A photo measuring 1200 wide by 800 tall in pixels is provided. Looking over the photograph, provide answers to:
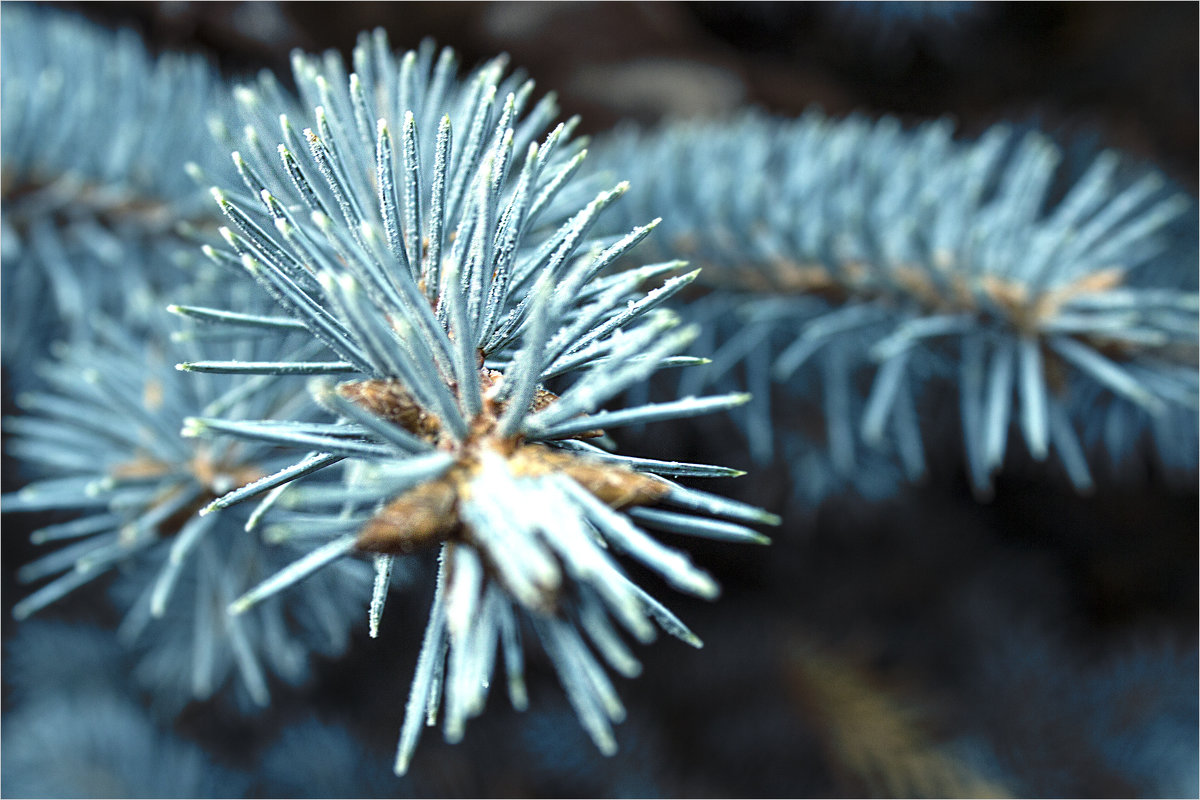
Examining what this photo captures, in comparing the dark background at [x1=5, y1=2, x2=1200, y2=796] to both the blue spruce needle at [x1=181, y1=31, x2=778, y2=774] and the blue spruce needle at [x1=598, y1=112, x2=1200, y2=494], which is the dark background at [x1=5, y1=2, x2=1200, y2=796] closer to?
the blue spruce needle at [x1=598, y1=112, x2=1200, y2=494]

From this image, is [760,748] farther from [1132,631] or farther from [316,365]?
[316,365]

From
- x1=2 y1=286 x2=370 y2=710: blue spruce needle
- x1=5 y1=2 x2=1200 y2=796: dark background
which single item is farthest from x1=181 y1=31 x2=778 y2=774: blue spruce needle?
x1=5 y1=2 x2=1200 y2=796: dark background

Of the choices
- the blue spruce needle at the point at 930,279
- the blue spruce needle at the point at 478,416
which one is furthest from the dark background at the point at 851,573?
the blue spruce needle at the point at 478,416

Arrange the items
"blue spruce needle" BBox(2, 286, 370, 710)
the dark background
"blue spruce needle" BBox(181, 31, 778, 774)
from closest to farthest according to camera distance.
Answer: "blue spruce needle" BBox(181, 31, 778, 774) < "blue spruce needle" BBox(2, 286, 370, 710) < the dark background

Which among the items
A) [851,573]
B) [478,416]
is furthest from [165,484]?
[851,573]

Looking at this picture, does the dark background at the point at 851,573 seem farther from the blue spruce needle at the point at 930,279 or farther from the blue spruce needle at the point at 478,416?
the blue spruce needle at the point at 478,416

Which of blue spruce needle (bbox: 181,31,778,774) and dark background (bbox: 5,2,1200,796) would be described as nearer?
blue spruce needle (bbox: 181,31,778,774)
